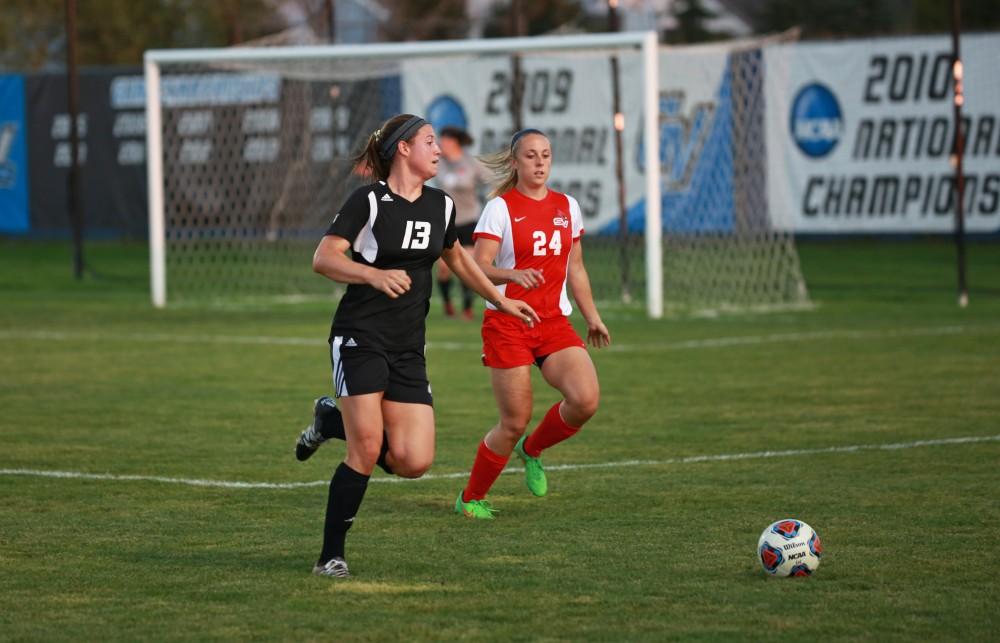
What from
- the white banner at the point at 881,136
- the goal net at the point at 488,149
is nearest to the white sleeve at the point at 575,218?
the goal net at the point at 488,149

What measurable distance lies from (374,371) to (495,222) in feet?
6.43

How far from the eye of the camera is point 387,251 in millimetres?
7406

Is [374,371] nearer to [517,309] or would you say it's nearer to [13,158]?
[517,309]

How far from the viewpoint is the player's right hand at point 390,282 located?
7.03 meters

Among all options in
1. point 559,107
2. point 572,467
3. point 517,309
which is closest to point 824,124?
point 559,107

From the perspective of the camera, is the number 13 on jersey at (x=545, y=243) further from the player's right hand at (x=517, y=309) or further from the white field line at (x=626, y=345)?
the white field line at (x=626, y=345)

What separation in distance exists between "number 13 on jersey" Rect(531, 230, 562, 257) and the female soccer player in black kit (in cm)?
147

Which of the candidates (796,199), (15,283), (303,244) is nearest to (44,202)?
(15,283)

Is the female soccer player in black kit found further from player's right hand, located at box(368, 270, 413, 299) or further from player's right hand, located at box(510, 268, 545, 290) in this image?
player's right hand, located at box(510, 268, 545, 290)

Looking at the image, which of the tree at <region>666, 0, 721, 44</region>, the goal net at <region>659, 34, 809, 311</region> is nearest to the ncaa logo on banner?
the goal net at <region>659, 34, 809, 311</region>

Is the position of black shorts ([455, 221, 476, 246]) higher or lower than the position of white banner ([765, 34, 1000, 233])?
lower

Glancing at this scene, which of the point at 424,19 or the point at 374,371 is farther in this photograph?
the point at 424,19

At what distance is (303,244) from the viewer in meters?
26.5

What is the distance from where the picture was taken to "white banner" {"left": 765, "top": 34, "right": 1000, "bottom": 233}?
28.5m
